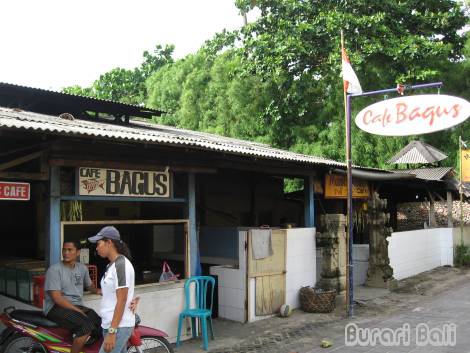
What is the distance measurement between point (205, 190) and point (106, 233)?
859cm

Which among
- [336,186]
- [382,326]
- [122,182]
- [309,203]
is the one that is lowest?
[382,326]

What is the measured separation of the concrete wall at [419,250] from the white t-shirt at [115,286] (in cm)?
1046

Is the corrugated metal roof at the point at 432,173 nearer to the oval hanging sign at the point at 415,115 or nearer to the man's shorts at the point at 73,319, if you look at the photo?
the oval hanging sign at the point at 415,115

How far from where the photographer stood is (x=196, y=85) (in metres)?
26.5

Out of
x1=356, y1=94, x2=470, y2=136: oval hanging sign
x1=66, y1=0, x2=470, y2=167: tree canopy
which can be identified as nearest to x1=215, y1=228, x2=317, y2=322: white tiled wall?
x1=356, y1=94, x2=470, y2=136: oval hanging sign

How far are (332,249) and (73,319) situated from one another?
721 centimetres

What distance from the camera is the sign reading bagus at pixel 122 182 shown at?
657 cm

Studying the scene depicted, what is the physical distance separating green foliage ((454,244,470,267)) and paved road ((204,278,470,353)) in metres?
6.80

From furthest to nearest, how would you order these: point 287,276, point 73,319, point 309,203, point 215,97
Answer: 1. point 215,97
2. point 309,203
3. point 287,276
4. point 73,319

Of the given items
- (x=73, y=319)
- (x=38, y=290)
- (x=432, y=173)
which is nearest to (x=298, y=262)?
(x=38, y=290)

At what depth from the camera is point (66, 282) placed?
5.65 meters

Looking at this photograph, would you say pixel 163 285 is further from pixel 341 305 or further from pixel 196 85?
pixel 196 85

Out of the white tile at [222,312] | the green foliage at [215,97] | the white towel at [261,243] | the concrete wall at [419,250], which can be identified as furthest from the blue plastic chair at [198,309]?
the green foliage at [215,97]

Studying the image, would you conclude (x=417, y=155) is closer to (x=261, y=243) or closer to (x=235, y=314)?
(x=261, y=243)
